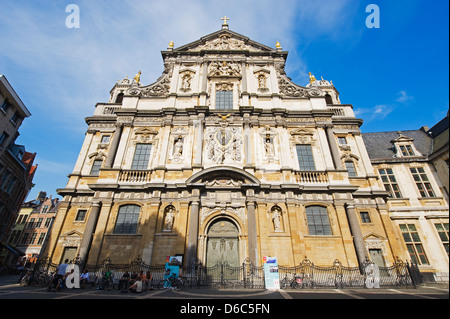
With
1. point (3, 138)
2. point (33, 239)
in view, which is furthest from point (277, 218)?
point (33, 239)

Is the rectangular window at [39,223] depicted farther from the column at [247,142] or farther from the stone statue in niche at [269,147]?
the stone statue in niche at [269,147]

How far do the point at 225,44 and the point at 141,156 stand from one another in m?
14.0

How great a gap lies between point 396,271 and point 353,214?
3.44 m

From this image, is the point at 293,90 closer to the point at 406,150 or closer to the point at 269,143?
the point at 269,143

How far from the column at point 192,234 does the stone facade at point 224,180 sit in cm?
6

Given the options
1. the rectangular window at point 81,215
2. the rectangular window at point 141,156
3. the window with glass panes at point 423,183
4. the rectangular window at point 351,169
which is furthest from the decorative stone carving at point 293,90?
the rectangular window at point 81,215

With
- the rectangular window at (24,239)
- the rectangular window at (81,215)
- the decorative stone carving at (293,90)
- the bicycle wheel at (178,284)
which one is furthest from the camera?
the rectangular window at (24,239)

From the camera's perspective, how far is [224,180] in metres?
14.9

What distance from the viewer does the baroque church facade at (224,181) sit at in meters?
13.2

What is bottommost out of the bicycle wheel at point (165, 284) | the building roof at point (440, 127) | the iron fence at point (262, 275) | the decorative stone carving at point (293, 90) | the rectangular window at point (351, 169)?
the bicycle wheel at point (165, 284)

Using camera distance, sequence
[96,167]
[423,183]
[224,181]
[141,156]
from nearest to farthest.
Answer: [423,183] → [224,181] → [96,167] → [141,156]

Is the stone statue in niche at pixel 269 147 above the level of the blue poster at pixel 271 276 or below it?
above

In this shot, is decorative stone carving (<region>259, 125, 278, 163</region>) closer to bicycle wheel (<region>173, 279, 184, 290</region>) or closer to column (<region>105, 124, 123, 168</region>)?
bicycle wheel (<region>173, 279, 184, 290</region>)

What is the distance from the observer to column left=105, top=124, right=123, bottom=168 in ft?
51.5
